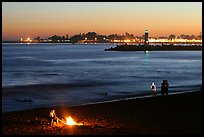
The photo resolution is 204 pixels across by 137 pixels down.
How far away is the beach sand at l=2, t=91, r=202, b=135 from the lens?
12227mm

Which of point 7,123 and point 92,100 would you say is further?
point 92,100

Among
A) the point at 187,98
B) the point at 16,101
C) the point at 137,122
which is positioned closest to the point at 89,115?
the point at 137,122

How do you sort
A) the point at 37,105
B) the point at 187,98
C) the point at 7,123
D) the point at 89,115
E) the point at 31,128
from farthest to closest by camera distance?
the point at 37,105 → the point at 187,98 → the point at 89,115 → the point at 7,123 → the point at 31,128

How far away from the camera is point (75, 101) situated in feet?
77.1

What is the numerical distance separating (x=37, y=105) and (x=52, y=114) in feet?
28.8

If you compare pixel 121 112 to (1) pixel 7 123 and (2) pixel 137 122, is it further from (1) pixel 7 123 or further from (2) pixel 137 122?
(1) pixel 7 123

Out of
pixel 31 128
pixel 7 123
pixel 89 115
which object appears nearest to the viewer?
pixel 31 128

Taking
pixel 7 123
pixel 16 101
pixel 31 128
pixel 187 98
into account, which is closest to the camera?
pixel 31 128

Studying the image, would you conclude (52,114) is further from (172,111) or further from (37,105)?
(37,105)

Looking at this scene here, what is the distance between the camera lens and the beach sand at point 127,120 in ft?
40.1

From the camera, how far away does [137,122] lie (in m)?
14.1

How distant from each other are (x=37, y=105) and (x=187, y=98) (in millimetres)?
8665

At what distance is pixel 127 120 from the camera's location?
1460 cm

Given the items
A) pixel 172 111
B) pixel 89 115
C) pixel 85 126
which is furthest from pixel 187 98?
pixel 85 126
